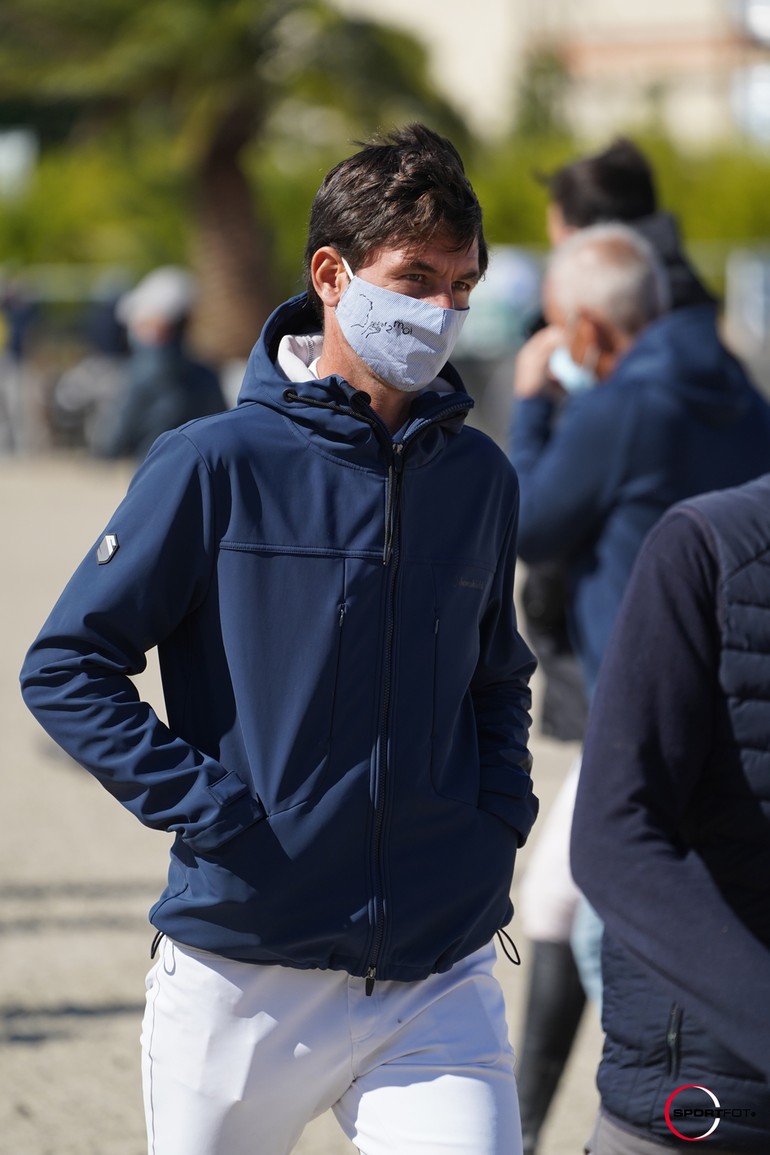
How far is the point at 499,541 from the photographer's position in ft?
8.86

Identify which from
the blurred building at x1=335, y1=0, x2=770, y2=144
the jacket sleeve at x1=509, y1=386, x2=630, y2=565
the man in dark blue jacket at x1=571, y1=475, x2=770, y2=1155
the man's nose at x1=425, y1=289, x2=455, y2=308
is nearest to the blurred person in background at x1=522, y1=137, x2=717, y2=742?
the jacket sleeve at x1=509, y1=386, x2=630, y2=565

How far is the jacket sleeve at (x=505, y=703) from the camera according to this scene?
2641 mm

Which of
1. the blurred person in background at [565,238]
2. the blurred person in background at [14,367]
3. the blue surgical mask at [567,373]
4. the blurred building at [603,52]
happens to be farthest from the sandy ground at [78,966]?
the blurred building at [603,52]

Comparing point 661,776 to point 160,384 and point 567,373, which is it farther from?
point 160,384

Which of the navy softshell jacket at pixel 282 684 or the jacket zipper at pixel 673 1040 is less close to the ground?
the navy softshell jacket at pixel 282 684

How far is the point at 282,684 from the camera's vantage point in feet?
7.97

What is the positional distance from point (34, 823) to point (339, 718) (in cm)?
482

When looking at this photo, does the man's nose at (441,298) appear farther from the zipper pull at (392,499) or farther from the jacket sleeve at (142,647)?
the jacket sleeve at (142,647)

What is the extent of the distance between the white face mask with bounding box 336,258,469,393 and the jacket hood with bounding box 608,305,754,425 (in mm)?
1426

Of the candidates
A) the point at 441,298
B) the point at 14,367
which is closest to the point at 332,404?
the point at 441,298

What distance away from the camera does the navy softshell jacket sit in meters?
2.41

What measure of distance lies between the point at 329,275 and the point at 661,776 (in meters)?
0.90

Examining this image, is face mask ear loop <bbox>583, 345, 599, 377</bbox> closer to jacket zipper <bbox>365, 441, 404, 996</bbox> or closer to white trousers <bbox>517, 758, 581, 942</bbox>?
white trousers <bbox>517, 758, 581, 942</bbox>

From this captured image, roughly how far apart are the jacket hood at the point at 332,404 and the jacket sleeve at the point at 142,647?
16cm
